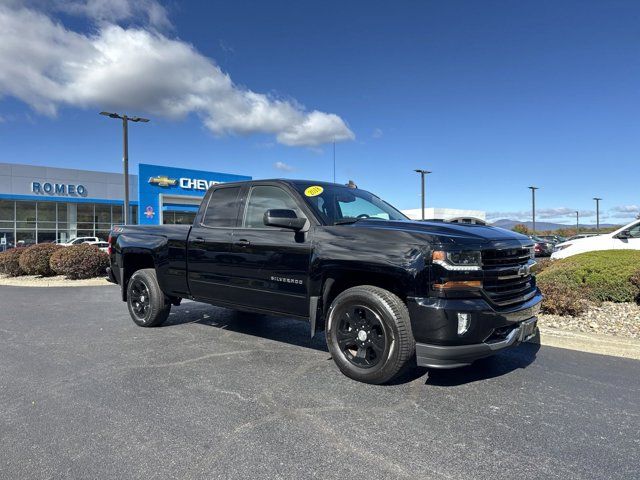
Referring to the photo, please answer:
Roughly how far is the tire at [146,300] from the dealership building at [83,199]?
2205 centimetres

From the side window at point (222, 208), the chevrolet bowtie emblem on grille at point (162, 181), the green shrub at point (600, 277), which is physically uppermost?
the chevrolet bowtie emblem on grille at point (162, 181)

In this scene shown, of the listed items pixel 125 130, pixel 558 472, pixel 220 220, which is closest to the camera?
pixel 558 472

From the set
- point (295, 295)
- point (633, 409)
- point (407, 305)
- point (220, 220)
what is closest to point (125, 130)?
point (220, 220)

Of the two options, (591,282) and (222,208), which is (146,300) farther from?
(591,282)

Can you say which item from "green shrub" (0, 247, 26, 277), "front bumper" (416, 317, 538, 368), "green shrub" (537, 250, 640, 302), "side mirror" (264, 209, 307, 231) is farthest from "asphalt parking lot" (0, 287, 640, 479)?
"green shrub" (0, 247, 26, 277)

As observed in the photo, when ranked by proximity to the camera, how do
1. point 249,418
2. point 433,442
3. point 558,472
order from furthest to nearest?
1. point 249,418
2. point 433,442
3. point 558,472

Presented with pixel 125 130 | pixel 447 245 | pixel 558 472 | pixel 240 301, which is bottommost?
pixel 558 472

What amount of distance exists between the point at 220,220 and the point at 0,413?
287 cm

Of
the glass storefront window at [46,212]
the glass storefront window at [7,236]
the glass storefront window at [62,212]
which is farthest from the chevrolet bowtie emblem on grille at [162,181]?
the glass storefront window at [7,236]

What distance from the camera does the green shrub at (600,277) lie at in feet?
24.0

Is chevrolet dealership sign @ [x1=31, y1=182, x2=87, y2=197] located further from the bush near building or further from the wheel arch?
the bush near building

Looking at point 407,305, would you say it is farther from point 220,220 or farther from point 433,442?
point 220,220

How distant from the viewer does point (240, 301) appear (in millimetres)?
5219

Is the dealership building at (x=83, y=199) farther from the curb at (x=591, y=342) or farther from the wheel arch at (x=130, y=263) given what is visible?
the curb at (x=591, y=342)
